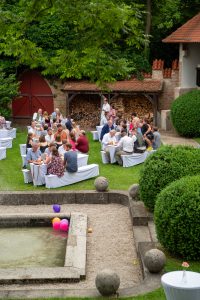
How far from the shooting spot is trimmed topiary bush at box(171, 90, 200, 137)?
26.3 m

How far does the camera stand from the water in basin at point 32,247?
40.6ft

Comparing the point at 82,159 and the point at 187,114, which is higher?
the point at 187,114

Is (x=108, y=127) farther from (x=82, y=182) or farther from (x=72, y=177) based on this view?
(x=72, y=177)

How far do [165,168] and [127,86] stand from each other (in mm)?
16973

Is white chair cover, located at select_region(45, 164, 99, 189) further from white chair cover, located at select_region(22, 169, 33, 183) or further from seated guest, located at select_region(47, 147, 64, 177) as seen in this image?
white chair cover, located at select_region(22, 169, 33, 183)

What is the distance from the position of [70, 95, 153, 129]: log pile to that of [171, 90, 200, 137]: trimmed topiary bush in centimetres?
407

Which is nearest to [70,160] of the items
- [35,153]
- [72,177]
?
[72,177]

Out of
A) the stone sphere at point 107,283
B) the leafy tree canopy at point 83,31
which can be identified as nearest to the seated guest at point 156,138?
the leafy tree canopy at point 83,31

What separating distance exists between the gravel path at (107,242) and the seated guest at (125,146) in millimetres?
4053

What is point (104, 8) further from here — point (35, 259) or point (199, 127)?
point (199, 127)

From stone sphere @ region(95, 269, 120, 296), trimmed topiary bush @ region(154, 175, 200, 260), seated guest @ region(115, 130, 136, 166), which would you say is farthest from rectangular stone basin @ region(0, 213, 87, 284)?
seated guest @ region(115, 130, 136, 166)

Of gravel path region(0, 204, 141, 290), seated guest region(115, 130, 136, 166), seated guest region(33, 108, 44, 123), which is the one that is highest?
seated guest region(33, 108, 44, 123)

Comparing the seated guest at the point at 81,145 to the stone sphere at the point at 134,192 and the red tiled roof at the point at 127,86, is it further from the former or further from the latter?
the red tiled roof at the point at 127,86

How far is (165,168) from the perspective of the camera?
539 inches
